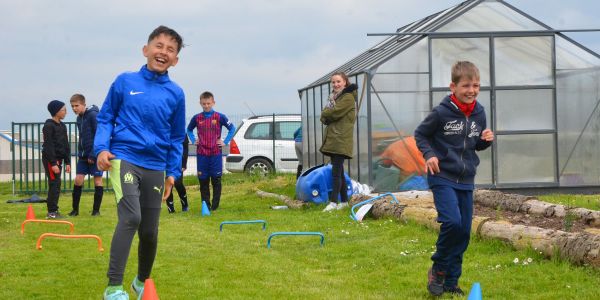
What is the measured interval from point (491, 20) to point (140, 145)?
39.0ft

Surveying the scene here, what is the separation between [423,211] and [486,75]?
21.9 ft

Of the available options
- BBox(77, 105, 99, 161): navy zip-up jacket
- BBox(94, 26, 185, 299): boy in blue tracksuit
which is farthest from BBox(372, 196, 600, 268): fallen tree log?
BBox(77, 105, 99, 161): navy zip-up jacket

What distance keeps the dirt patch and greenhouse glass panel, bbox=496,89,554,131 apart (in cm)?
455

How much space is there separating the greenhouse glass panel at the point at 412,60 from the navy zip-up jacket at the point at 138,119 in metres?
10.2

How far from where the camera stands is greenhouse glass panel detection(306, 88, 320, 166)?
791 inches

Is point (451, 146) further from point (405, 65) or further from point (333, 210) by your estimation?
point (405, 65)

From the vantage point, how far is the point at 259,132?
79.8ft

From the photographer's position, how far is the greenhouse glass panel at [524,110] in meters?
16.5

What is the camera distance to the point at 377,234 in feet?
32.8

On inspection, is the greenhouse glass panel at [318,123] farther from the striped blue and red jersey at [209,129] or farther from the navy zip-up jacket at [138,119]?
the navy zip-up jacket at [138,119]

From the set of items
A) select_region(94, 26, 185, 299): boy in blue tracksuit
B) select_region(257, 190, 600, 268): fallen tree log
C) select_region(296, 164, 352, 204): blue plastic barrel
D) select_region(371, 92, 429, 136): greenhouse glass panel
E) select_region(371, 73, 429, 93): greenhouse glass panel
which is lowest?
select_region(257, 190, 600, 268): fallen tree log

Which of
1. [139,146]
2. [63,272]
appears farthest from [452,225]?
[63,272]

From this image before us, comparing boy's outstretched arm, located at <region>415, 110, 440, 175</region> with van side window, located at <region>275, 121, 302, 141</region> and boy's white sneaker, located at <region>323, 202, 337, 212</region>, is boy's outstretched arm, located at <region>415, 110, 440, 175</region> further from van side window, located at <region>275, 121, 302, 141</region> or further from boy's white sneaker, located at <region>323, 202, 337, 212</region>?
van side window, located at <region>275, 121, 302, 141</region>

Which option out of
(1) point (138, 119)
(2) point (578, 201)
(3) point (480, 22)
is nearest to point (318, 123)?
(3) point (480, 22)
